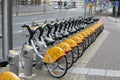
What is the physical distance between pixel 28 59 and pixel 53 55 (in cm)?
57

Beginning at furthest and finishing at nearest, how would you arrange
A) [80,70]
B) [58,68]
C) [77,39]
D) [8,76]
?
[77,39] < [80,70] < [58,68] < [8,76]

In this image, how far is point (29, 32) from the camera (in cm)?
863

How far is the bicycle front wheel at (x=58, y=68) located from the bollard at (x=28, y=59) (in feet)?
1.48

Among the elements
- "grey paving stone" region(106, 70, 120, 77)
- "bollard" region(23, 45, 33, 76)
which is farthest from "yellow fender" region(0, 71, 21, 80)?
"grey paving stone" region(106, 70, 120, 77)

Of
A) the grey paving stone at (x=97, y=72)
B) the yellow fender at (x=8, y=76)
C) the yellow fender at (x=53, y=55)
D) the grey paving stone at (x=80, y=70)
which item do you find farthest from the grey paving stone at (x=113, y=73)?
the yellow fender at (x=8, y=76)

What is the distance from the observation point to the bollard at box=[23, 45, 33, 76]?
7739 millimetres

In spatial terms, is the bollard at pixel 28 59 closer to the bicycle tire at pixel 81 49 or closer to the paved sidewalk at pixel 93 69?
the paved sidewalk at pixel 93 69

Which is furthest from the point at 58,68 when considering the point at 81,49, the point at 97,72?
the point at 81,49

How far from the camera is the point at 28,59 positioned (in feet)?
25.7

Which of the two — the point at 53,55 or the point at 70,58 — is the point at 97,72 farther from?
the point at 53,55

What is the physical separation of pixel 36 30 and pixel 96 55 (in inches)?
149

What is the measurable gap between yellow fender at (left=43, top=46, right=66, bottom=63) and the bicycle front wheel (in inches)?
5.6

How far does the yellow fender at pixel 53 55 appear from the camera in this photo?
7651 mm

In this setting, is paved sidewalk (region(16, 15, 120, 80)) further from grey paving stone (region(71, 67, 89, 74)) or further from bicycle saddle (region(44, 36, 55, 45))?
bicycle saddle (region(44, 36, 55, 45))
